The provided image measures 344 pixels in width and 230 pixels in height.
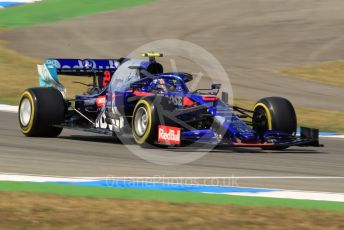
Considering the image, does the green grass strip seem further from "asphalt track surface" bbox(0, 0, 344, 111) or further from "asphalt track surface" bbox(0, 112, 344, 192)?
"asphalt track surface" bbox(0, 0, 344, 111)

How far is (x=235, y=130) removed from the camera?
12703 mm

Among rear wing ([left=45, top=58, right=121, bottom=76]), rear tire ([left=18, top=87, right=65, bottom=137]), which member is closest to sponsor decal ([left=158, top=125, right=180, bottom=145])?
rear tire ([left=18, top=87, right=65, bottom=137])

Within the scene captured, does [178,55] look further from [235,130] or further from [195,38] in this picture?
[235,130]

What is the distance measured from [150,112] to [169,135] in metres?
0.43

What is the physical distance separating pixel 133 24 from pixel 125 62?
70.2ft

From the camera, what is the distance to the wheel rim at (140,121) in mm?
12883

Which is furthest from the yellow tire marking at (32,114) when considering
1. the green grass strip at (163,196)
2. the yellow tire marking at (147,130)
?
the green grass strip at (163,196)

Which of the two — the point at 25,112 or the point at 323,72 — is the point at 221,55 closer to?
the point at 323,72

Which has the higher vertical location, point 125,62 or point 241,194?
point 125,62

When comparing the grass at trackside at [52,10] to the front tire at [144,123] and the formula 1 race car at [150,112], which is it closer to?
the formula 1 race car at [150,112]

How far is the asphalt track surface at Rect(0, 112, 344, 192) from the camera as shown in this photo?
1035 cm

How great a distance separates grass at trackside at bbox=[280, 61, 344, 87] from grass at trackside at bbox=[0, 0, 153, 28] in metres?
12.4

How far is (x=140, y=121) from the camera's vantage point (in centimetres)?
1302

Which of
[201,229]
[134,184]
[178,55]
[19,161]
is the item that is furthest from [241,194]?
[178,55]
